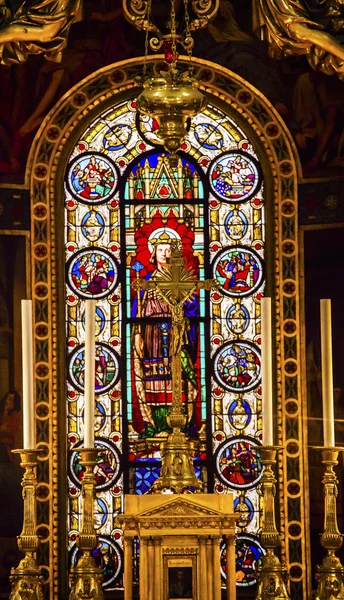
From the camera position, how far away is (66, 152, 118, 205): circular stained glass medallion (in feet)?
43.7

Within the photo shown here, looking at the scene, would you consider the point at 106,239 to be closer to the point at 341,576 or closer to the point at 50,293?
the point at 50,293

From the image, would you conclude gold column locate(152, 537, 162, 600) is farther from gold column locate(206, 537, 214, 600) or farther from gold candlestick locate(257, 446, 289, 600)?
gold candlestick locate(257, 446, 289, 600)

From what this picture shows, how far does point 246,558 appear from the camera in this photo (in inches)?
506

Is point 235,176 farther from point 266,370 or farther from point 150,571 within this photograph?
point 150,571

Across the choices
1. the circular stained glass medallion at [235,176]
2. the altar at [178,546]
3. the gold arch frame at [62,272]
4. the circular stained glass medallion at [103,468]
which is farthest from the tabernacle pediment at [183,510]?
the circular stained glass medallion at [235,176]

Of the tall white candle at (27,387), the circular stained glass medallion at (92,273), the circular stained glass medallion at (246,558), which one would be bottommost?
the circular stained glass medallion at (246,558)

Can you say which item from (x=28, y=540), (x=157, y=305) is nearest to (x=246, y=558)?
(x=157, y=305)

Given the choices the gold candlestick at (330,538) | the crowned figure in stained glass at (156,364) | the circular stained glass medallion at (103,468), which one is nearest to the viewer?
the gold candlestick at (330,538)

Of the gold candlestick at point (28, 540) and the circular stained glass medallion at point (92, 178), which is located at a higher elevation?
the circular stained glass medallion at point (92, 178)

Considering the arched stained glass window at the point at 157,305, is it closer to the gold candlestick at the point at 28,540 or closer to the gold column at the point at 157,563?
the gold candlestick at the point at 28,540

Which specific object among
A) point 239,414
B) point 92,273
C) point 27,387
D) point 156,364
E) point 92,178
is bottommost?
point 239,414

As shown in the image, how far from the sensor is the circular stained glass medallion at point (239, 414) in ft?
42.9

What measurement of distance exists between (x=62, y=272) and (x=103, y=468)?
4.84ft

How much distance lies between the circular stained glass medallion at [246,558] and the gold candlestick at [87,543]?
7.13 ft
